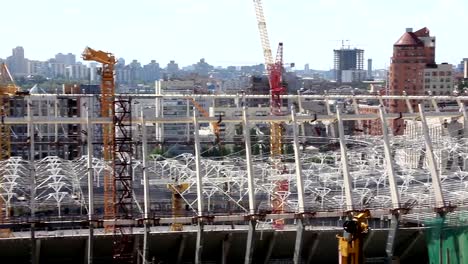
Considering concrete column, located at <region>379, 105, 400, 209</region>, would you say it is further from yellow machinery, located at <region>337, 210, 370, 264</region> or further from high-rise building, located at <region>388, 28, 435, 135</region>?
high-rise building, located at <region>388, 28, 435, 135</region>

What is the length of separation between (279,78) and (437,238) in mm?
27809

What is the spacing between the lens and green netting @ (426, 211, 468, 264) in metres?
20.3

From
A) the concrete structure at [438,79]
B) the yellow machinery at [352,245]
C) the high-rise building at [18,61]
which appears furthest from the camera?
the high-rise building at [18,61]

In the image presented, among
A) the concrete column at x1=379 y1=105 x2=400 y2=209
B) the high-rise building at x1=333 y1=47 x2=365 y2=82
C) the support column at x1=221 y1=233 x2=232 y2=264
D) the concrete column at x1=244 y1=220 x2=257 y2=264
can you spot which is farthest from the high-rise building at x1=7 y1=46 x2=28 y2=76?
the concrete column at x1=244 y1=220 x2=257 y2=264

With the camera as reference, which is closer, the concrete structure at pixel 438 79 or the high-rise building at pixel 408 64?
the high-rise building at pixel 408 64

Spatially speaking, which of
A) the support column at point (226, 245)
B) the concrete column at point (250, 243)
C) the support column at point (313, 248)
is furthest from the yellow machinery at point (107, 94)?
the support column at point (313, 248)

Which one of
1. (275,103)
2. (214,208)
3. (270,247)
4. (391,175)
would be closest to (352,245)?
(391,175)

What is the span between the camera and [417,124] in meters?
41.3

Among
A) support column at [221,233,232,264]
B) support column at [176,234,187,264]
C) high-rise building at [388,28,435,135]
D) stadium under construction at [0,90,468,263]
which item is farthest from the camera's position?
high-rise building at [388,28,435,135]

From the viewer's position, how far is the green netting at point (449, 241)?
2028 centimetres

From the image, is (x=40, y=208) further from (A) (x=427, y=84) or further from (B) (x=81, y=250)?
(A) (x=427, y=84)

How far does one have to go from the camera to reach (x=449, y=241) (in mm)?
20891

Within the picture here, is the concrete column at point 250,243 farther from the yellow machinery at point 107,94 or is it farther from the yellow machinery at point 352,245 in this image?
the yellow machinery at point 352,245

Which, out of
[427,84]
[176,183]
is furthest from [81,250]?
[427,84]
